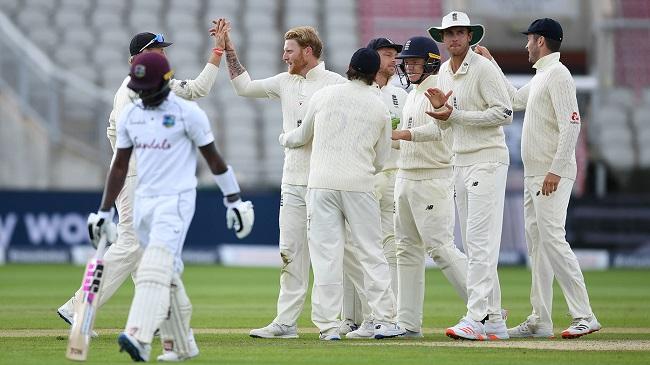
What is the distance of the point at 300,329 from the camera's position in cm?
1122

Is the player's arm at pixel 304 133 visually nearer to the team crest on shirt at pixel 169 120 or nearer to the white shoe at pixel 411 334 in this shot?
the white shoe at pixel 411 334

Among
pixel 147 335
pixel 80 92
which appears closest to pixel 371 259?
pixel 147 335

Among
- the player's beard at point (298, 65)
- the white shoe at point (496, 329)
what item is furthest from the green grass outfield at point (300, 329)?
the player's beard at point (298, 65)

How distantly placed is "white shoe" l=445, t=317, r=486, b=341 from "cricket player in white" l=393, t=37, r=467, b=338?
0.62 meters

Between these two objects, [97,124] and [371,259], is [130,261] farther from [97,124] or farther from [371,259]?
[97,124]

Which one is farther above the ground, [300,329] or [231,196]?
[231,196]

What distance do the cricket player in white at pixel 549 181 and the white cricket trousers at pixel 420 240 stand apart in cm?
63

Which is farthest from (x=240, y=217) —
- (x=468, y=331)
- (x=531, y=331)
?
(x=531, y=331)

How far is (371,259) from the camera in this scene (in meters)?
9.73

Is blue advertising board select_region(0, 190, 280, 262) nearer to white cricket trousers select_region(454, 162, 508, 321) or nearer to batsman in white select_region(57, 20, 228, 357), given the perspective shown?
batsman in white select_region(57, 20, 228, 357)

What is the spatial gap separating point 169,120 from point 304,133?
Answer: 1902 millimetres

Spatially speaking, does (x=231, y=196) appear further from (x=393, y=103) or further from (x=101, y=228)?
(x=393, y=103)

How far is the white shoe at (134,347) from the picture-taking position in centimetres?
766

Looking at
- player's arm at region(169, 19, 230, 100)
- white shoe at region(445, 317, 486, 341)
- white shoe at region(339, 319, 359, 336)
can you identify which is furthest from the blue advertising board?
white shoe at region(445, 317, 486, 341)
